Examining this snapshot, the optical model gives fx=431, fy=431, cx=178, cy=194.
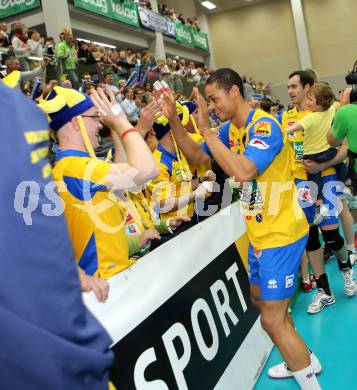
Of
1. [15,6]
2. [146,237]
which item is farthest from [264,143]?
[15,6]

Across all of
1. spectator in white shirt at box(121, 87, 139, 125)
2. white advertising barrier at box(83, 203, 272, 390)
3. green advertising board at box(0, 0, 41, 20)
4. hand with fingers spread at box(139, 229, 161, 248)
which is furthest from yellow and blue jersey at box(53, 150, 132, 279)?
green advertising board at box(0, 0, 41, 20)

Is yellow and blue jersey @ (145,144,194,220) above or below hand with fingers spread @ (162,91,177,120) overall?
below

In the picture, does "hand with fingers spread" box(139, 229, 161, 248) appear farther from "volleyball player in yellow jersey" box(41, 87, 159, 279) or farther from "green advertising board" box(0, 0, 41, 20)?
"green advertising board" box(0, 0, 41, 20)

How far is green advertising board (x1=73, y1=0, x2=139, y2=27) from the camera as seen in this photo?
15.0 metres

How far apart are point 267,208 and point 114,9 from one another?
15821mm

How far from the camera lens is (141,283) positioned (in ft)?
6.88

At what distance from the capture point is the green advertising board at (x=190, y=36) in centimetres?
2186

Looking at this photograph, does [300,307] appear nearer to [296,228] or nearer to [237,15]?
[296,228]

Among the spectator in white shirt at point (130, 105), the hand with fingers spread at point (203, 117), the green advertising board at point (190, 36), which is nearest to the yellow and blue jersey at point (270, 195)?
the hand with fingers spread at point (203, 117)

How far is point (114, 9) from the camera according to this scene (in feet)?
53.9

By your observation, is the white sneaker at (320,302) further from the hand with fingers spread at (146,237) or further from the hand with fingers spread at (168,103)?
the hand with fingers spread at (168,103)

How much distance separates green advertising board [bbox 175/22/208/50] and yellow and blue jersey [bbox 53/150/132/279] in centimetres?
2105

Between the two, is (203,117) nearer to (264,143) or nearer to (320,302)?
(264,143)

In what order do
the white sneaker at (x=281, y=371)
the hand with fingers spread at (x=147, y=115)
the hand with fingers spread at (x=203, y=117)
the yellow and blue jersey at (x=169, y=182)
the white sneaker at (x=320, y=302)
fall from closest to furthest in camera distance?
the hand with fingers spread at (x=203, y=117), the hand with fingers spread at (x=147, y=115), the white sneaker at (x=281, y=371), the yellow and blue jersey at (x=169, y=182), the white sneaker at (x=320, y=302)
